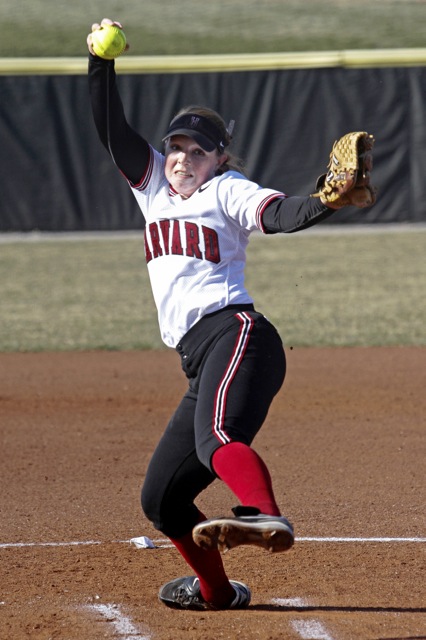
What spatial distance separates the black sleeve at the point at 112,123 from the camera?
141 inches

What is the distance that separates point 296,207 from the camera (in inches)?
120

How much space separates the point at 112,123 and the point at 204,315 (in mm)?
782

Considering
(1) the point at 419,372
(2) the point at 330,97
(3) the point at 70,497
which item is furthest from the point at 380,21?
(3) the point at 70,497

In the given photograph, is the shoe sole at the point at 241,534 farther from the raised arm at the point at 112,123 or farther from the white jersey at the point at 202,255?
the raised arm at the point at 112,123

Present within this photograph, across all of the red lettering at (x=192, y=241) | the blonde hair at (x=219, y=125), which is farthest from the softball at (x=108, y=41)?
the red lettering at (x=192, y=241)

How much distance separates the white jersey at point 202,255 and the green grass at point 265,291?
5.52 metres

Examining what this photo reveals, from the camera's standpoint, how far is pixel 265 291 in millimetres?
11320

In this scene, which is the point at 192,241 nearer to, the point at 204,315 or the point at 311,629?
the point at 204,315

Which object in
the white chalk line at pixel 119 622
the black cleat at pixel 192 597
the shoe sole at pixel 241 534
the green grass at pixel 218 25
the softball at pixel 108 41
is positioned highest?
the green grass at pixel 218 25

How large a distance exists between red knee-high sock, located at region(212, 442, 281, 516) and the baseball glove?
75 cm

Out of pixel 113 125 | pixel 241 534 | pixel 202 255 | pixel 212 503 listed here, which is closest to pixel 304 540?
pixel 212 503

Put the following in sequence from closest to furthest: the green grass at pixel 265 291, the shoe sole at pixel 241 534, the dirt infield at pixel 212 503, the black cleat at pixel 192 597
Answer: the shoe sole at pixel 241 534
the dirt infield at pixel 212 503
the black cleat at pixel 192 597
the green grass at pixel 265 291

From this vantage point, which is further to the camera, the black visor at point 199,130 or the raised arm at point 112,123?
the raised arm at point 112,123

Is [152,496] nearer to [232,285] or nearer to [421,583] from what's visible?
[232,285]
